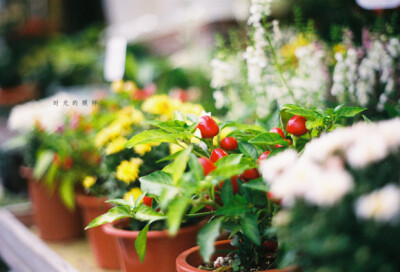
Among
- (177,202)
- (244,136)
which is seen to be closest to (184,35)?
(244,136)

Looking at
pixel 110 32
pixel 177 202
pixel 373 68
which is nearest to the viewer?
pixel 177 202

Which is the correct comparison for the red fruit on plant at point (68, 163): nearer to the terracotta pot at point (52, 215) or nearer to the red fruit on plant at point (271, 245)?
the terracotta pot at point (52, 215)

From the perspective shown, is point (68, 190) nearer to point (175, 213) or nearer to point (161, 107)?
point (161, 107)

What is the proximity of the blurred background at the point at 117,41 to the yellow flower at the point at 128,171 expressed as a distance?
1.97ft

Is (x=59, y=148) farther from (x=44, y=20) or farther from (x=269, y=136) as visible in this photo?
(x=44, y=20)

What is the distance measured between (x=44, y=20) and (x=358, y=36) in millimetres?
3834

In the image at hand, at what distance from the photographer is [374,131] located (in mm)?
466

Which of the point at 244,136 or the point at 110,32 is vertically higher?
the point at 244,136

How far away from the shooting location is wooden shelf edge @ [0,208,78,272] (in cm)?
107

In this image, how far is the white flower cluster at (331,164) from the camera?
420 mm

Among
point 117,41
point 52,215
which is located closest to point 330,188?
point 52,215

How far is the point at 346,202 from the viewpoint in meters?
0.43

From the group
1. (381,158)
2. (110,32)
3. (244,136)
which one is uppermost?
(381,158)

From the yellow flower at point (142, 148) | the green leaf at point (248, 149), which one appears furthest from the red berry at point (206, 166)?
the yellow flower at point (142, 148)
